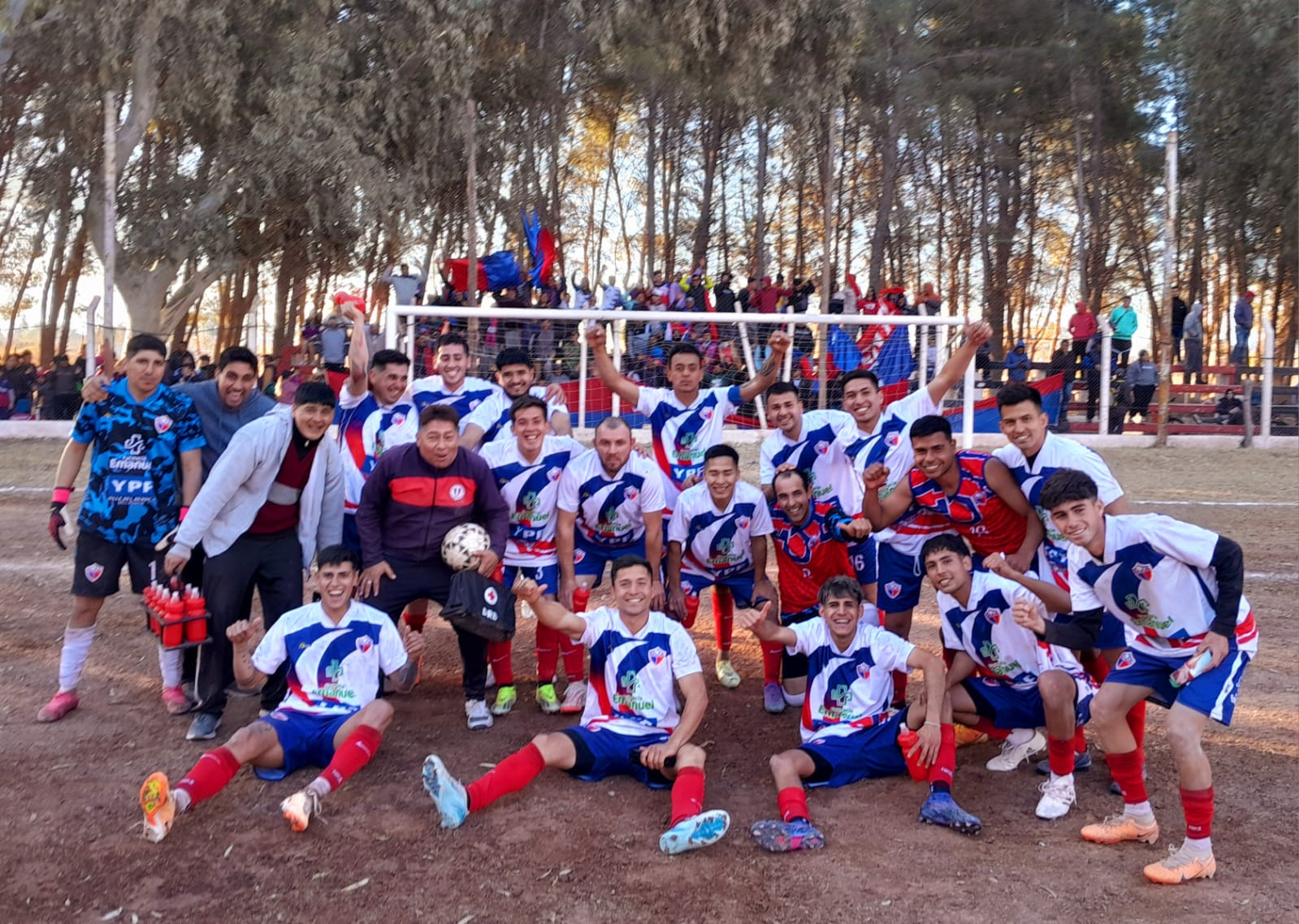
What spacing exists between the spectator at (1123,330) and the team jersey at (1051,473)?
13927 millimetres

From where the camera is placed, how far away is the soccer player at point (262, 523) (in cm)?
539

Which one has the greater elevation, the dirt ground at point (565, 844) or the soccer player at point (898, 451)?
the soccer player at point (898, 451)

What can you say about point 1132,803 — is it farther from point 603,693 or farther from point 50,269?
point 50,269

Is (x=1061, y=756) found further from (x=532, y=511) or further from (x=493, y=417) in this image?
(x=493, y=417)

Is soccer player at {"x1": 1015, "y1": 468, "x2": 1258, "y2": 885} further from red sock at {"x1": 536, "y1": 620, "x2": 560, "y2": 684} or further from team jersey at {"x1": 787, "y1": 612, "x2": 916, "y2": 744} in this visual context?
red sock at {"x1": 536, "y1": 620, "x2": 560, "y2": 684}

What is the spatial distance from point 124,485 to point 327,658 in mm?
1477

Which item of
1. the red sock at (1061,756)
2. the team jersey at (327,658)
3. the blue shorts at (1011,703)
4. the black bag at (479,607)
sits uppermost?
the black bag at (479,607)

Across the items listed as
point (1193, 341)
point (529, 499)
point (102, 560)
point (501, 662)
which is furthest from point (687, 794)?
point (1193, 341)

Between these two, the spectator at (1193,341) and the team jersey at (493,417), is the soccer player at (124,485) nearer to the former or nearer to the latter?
the team jersey at (493,417)

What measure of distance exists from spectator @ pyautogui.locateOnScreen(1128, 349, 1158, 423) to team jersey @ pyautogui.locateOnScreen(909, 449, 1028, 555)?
13766 millimetres

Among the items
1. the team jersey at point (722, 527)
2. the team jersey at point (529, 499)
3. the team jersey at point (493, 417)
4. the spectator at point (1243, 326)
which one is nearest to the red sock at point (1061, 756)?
the team jersey at point (722, 527)

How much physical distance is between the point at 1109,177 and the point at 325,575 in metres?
29.6

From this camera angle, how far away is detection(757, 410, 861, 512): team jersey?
6.43 meters

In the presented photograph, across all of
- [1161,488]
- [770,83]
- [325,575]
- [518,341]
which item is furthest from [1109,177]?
[325,575]
